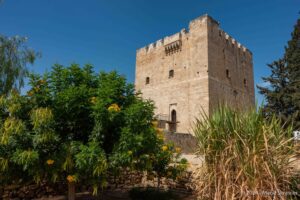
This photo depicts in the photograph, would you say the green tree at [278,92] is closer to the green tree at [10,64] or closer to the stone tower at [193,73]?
the stone tower at [193,73]

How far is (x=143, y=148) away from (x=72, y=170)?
1267mm

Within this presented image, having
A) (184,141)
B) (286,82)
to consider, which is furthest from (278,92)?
(184,141)

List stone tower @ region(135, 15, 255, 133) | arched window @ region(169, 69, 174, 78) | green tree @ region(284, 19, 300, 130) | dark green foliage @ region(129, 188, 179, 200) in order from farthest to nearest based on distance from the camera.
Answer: arched window @ region(169, 69, 174, 78) → stone tower @ region(135, 15, 255, 133) → green tree @ region(284, 19, 300, 130) → dark green foliage @ region(129, 188, 179, 200)

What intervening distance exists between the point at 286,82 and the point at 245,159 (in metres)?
12.1

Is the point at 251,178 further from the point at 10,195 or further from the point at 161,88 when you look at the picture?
the point at 161,88

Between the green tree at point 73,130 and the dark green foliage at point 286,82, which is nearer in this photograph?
the green tree at point 73,130

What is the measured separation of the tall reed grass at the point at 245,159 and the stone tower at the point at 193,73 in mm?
12156

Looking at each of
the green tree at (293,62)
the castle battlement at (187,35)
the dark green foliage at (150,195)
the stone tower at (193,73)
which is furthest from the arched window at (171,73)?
the dark green foliage at (150,195)

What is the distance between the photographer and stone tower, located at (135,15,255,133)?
1700 centimetres

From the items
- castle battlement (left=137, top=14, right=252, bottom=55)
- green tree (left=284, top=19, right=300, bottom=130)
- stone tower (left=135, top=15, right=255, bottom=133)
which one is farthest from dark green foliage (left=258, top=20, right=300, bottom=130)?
castle battlement (left=137, top=14, right=252, bottom=55)

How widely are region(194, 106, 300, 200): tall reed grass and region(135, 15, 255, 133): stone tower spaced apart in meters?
12.2

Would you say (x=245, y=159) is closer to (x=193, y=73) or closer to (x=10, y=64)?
(x=10, y=64)

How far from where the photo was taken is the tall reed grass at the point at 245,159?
3.19m

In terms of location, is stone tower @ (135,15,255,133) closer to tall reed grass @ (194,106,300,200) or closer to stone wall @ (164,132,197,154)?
stone wall @ (164,132,197,154)
